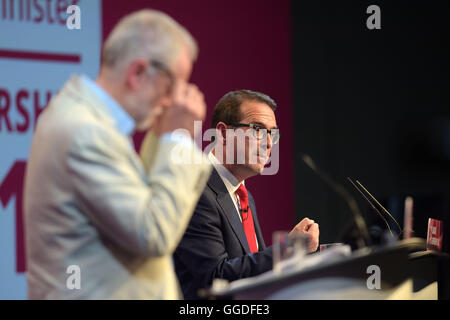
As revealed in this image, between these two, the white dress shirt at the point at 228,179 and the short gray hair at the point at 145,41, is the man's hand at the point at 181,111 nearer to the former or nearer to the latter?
the short gray hair at the point at 145,41

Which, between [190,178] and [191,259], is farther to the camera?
[191,259]

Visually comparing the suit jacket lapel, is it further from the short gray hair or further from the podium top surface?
the short gray hair

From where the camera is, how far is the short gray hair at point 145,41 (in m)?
1.42

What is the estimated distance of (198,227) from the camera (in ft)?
7.43

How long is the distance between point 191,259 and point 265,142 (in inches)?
25.0

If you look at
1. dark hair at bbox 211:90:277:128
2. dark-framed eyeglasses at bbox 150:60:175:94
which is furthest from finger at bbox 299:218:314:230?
dark-framed eyeglasses at bbox 150:60:175:94

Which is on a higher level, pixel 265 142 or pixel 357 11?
pixel 357 11

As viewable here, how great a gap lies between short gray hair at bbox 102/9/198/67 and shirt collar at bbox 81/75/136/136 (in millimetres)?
70

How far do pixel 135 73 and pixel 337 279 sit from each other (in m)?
0.78

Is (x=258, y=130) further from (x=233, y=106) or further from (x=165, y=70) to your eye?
(x=165, y=70)

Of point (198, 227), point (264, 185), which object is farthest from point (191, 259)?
point (264, 185)

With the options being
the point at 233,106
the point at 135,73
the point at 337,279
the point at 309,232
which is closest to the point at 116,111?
the point at 135,73

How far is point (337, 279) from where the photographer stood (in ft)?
5.37
